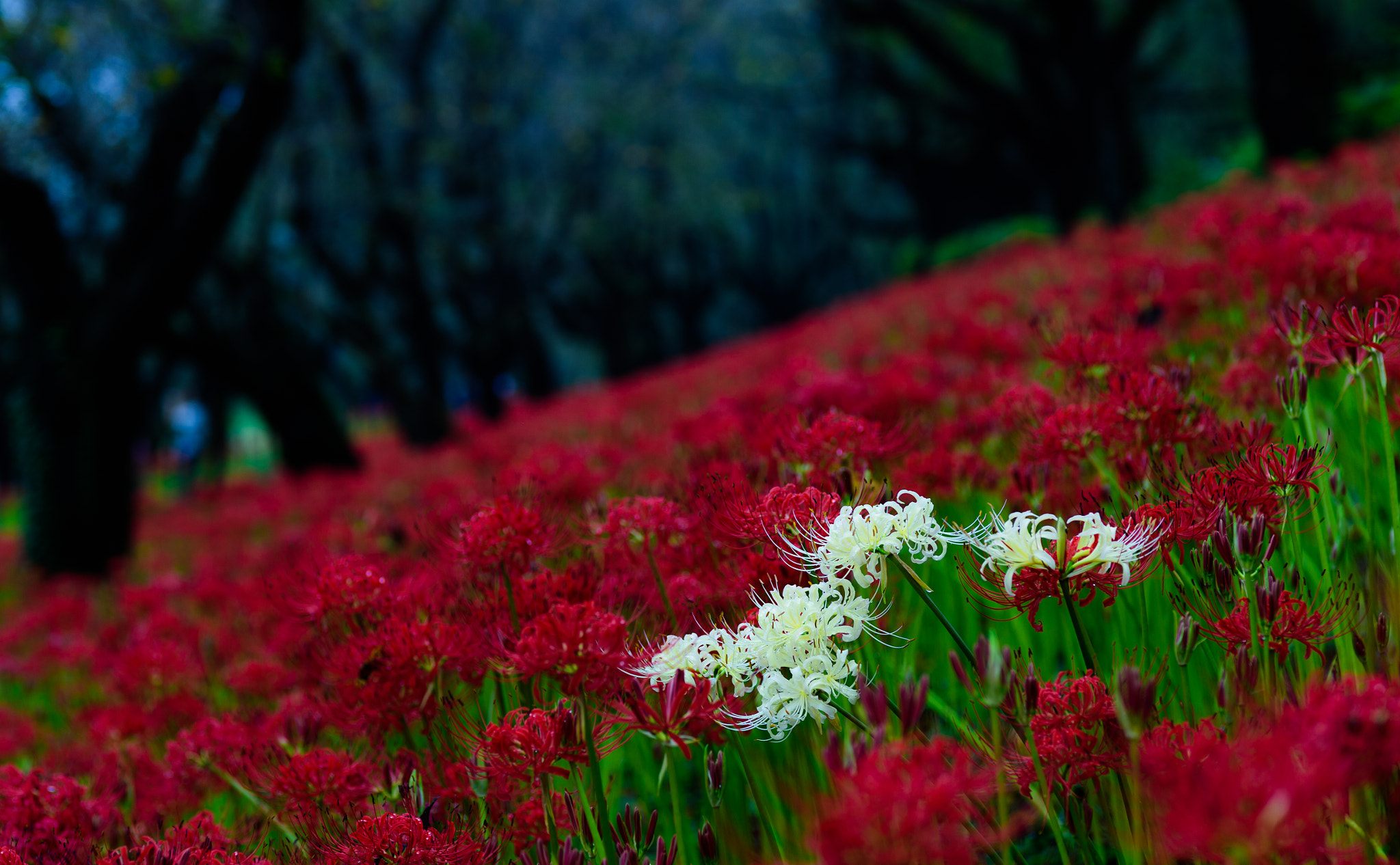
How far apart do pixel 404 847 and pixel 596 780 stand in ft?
0.94

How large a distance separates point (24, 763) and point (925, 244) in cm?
2265

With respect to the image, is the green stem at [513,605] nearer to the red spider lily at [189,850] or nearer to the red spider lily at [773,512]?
the red spider lily at [773,512]

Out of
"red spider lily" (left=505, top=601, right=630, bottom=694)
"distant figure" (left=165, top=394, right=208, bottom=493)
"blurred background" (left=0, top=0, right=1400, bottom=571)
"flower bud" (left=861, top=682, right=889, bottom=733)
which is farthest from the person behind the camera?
"distant figure" (left=165, top=394, right=208, bottom=493)

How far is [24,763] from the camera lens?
306 cm

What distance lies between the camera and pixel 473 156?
14805 mm

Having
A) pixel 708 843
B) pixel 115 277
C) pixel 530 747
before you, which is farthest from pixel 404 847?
pixel 115 277

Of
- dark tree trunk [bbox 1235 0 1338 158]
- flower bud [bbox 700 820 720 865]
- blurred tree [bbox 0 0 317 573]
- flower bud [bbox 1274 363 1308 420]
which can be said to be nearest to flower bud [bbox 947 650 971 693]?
flower bud [bbox 700 820 720 865]

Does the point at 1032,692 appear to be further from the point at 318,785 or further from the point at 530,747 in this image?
the point at 318,785

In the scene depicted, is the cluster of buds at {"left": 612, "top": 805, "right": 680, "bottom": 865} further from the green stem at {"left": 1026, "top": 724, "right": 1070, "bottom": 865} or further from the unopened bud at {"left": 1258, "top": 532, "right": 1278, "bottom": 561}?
Answer: the unopened bud at {"left": 1258, "top": 532, "right": 1278, "bottom": 561}

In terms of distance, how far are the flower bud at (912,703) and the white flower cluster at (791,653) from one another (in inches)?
5.1

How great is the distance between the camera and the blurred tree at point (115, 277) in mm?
7590

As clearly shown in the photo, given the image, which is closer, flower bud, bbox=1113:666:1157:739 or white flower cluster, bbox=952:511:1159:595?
flower bud, bbox=1113:666:1157:739

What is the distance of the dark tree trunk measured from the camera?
1089cm

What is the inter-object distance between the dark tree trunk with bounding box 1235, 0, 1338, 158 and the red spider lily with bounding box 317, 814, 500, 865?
12.8 meters
